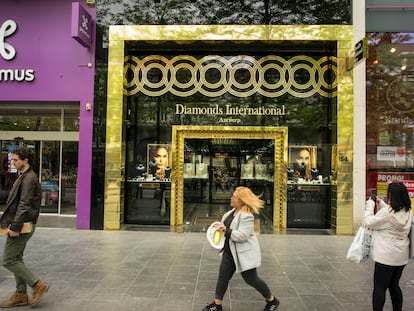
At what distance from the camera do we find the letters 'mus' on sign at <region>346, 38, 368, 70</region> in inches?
308

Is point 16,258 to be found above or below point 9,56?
below

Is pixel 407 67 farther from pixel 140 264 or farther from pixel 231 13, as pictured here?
pixel 140 264

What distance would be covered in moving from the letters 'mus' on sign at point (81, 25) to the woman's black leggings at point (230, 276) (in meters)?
6.63

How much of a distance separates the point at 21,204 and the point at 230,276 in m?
2.55

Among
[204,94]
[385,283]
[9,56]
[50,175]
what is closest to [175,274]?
[385,283]

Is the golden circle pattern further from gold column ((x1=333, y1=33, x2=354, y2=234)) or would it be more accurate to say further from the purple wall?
the purple wall

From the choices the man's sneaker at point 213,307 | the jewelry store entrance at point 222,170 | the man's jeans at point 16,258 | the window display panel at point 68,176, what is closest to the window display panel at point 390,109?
the jewelry store entrance at point 222,170

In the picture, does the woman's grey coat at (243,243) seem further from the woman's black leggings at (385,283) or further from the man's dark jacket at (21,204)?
the man's dark jacket at (21,204)

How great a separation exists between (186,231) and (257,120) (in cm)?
340

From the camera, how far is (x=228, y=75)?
31.9ft

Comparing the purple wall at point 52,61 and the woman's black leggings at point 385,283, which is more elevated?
the purple wall at point 52,61

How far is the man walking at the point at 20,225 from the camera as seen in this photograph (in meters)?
4.26

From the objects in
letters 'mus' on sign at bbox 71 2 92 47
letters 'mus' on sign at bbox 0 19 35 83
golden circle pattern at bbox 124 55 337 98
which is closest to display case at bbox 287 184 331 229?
golden circle pattern at bbox 124 55 337 98

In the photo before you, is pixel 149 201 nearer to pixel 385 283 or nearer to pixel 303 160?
pixel 303 160
